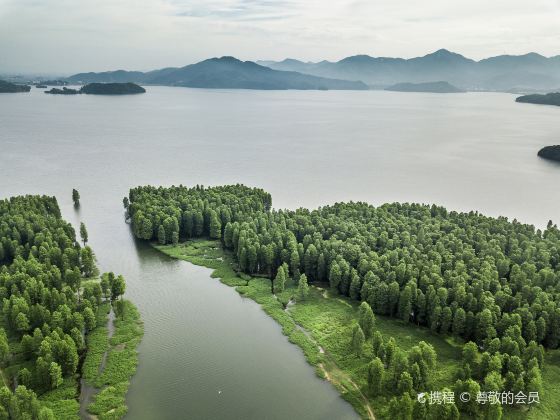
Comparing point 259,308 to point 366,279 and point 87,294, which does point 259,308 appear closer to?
point 366,279

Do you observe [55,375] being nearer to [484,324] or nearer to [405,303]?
[405,303]

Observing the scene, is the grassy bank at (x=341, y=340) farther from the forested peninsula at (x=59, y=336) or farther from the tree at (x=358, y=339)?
the forested peninsula at (x=59, y=336)

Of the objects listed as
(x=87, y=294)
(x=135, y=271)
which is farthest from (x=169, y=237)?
(x=87, y=294)

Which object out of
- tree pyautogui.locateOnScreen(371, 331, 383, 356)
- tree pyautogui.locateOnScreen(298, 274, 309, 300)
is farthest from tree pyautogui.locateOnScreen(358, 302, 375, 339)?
tree pyautogui.locateOnScreen(298, 274, 309, 300)

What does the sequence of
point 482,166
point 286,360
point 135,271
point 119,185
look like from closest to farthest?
point 286,360 → point 135,271 → point 119,185 → point 482,166

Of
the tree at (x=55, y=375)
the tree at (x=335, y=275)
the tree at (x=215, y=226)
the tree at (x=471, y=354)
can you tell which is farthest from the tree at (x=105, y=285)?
the tree at (x=471, y=354)

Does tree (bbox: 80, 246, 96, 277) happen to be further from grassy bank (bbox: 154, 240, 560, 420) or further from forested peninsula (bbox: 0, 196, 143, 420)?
grassy bank (bbox: 154, 240, 560, 420)
